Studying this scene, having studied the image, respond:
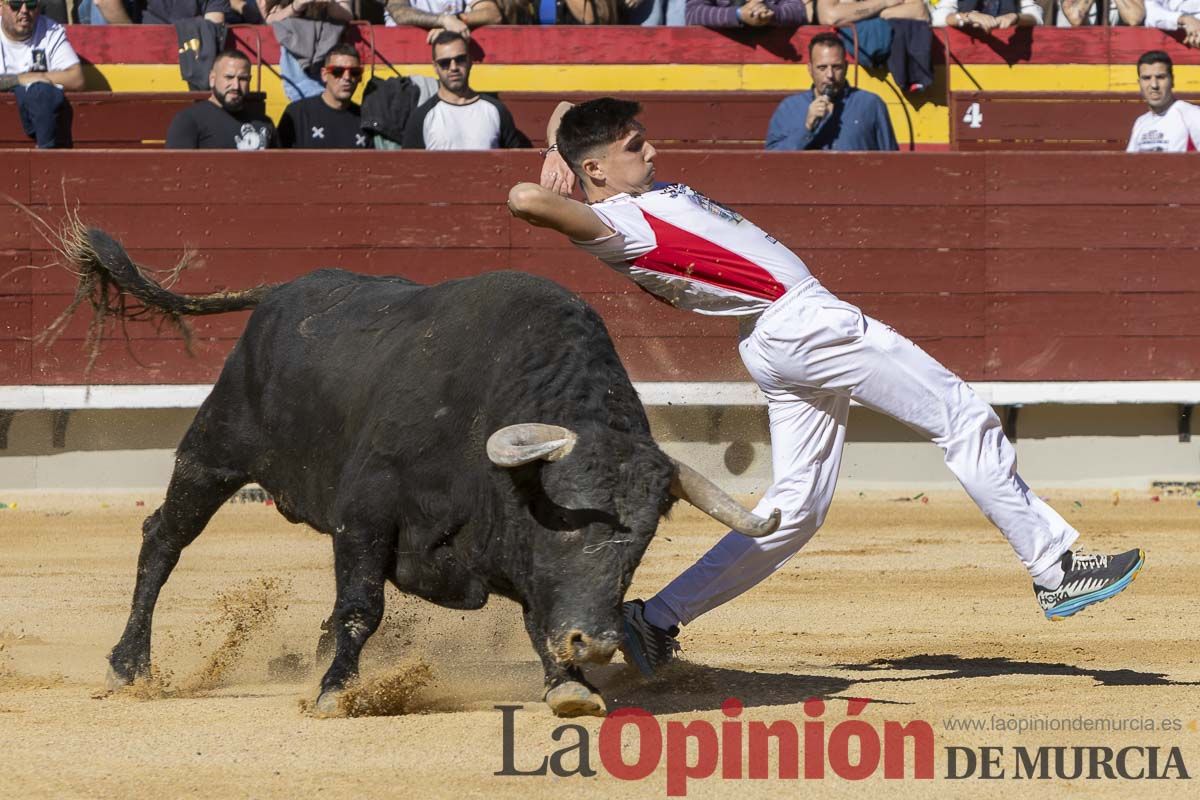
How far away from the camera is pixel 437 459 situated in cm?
403

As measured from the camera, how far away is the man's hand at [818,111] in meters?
8.57

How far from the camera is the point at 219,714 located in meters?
4.02

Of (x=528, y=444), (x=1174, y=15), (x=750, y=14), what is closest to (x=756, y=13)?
(x=750, y=14)

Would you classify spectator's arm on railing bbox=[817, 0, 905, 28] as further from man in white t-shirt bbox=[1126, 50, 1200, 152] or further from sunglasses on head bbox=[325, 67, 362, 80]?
sunglasses on head bbox=[325, 67, 362, 80]

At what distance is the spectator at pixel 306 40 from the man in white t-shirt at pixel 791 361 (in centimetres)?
475

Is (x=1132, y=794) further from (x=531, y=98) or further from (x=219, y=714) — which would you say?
(x=531, y=98)

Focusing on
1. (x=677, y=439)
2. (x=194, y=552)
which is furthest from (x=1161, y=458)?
(x=194, y=552)

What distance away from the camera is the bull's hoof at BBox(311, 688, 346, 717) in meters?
3.94

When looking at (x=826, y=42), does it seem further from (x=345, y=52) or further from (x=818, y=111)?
(x=345, y=52)

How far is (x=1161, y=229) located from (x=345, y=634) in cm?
608

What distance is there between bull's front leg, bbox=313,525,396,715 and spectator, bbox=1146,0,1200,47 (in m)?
7.14

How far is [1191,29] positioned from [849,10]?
1922 millimetres

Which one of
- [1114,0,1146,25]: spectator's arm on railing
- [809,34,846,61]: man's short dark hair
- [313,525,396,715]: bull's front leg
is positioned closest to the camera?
[313,525,396,715]: bull's front leg

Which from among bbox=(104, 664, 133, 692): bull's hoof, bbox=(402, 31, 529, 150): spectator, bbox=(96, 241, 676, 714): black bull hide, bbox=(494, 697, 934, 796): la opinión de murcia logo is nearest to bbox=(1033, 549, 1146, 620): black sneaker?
bbox=(494, 697, 934, 796): la opinión de murcia logo
